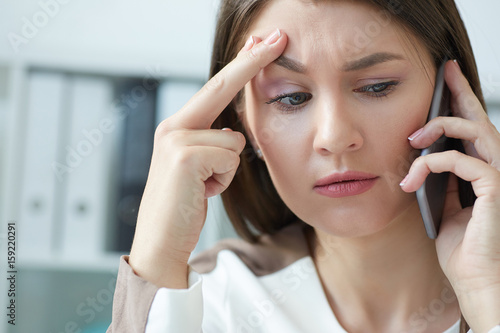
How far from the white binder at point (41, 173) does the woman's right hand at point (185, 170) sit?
128 centimetres

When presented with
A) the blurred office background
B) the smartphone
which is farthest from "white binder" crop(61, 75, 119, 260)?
the smartphone

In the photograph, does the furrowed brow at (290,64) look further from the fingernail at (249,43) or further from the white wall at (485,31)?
the white wall at (485,31)

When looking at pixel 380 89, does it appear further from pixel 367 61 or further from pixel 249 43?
pixel 249 43

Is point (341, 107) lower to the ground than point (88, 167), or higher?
higher

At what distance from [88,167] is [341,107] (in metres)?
1.50

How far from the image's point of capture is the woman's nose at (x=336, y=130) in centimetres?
92

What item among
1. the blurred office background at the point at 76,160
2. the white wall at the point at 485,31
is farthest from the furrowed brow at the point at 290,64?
the white wall at the point at 485,31

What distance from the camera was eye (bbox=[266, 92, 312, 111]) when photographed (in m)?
1.00

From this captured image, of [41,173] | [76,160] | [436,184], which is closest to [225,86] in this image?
[436,184]

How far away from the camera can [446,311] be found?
1.12m

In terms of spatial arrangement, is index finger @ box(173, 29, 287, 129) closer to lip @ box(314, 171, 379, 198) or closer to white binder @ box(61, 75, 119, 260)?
lip @ box(314, 171, 379, 198)

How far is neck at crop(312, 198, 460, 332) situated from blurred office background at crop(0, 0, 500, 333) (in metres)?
0.97

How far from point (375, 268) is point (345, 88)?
46 cm

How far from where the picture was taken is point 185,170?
3.23 feet
